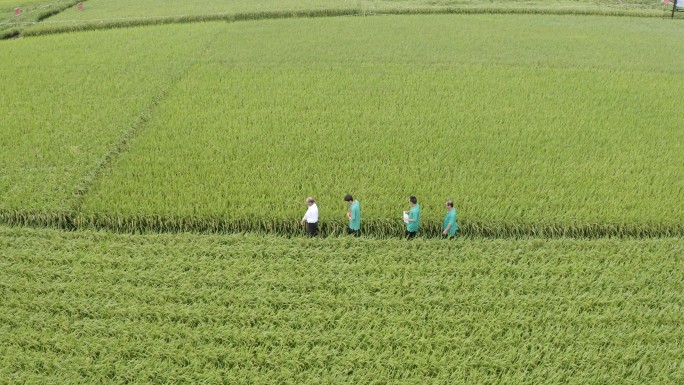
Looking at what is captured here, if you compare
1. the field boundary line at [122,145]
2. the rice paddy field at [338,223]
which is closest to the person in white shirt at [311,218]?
the rice paddy field at [338,223]

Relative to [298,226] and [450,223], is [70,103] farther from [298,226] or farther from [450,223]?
[450,223]

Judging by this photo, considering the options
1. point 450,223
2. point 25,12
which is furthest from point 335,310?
point 25,12

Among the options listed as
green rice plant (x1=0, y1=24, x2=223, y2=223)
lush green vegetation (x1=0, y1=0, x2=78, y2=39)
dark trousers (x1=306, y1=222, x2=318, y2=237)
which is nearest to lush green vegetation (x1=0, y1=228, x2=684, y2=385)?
dark trousers (x1=306, y1=222, x2=318, y2=237)

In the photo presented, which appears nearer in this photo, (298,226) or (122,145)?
(298,226)

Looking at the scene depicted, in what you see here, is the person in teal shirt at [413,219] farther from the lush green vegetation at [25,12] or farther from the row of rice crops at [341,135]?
the lush green vegetation at [25,12]

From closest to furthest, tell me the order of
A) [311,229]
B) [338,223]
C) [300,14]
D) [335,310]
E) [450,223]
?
[335,310] → [450,223] → [311,229] → [338,223] → [300,14]

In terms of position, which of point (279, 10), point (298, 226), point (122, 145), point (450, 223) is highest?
point (279, 10)
